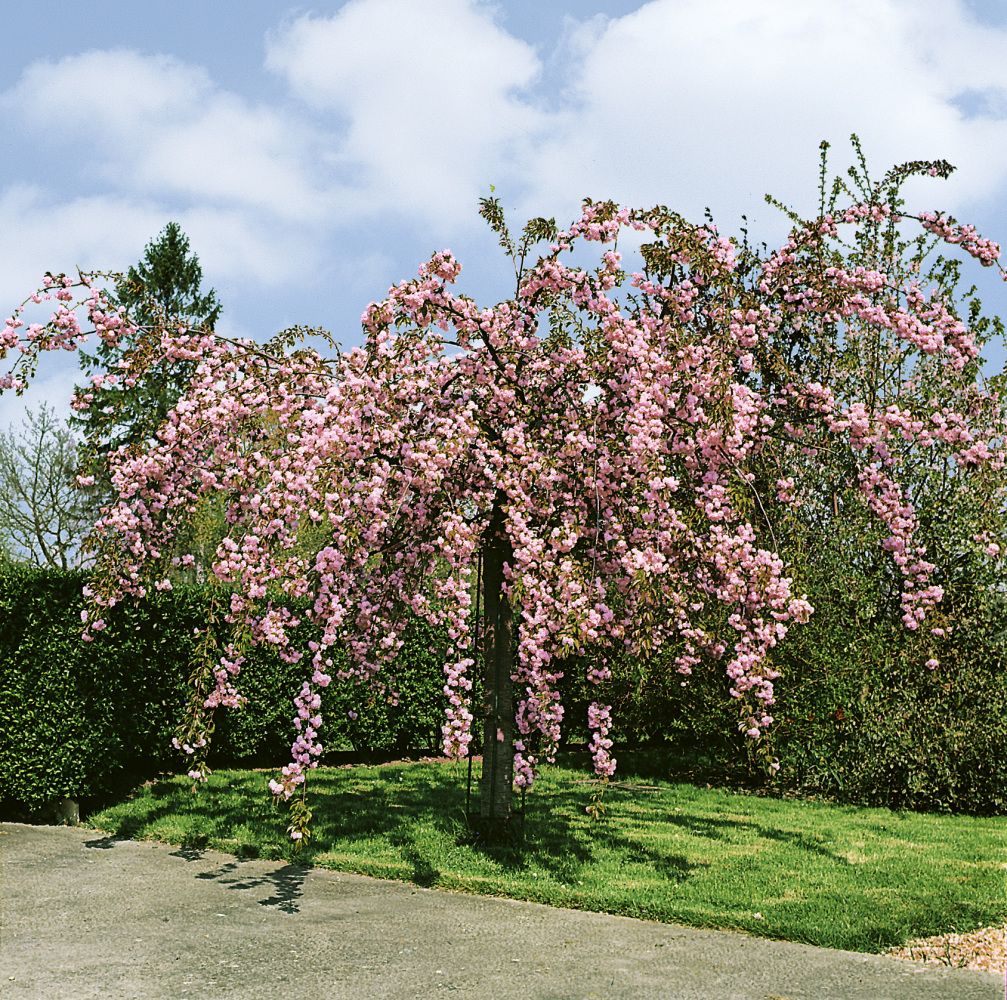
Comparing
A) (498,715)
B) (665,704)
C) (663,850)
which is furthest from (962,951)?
(665,704)

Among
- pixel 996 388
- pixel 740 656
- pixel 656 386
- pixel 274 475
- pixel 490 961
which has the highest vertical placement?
pixel 996 388

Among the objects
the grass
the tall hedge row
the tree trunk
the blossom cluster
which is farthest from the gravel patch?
the tall hedge row

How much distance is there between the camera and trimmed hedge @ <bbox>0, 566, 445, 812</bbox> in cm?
1027

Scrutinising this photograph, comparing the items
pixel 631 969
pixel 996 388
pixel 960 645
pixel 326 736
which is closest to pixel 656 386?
pixel 631 969

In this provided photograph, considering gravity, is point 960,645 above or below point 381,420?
below

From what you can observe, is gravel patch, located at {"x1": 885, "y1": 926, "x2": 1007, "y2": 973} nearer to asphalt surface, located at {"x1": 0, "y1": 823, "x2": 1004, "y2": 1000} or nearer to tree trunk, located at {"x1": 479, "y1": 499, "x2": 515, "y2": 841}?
asphalt surface, located at {"x1": 0, "y1": 823, "x2": 1004, "y2": 1000}

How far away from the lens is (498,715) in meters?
8.84

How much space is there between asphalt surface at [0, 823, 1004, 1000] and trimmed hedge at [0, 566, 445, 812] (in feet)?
7.47

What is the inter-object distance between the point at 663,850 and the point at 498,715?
184 centimetres

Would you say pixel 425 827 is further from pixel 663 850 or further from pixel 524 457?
pixel 524 457

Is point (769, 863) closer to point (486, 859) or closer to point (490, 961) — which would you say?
point (486, 859)

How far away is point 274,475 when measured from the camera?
7648 mm

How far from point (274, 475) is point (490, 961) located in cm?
366

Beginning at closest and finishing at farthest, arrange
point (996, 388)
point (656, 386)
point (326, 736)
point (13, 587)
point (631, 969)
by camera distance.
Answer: point (631, 969)
point (656, 386)
point (13, 587)
point (996, 388)
point (326, 736)
